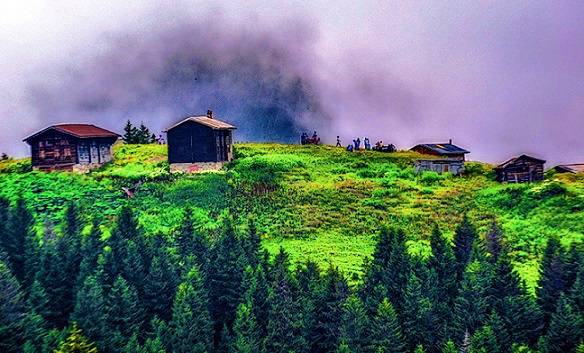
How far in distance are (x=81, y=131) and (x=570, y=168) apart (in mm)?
50880

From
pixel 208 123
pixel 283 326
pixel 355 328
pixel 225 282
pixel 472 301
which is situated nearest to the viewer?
pixel 355 328

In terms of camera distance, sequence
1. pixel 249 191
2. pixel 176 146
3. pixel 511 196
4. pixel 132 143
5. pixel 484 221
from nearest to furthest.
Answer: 1. pixel 484 221
2. pixel 511 196
3. pixel 249 191
4. pixel 176 146
5. pixel 132 143

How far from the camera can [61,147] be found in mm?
70188

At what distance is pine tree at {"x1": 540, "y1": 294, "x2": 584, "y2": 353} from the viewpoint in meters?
30.7

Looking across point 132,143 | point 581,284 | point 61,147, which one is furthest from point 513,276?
point 132,143

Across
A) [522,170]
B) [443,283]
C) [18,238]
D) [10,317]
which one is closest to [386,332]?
[443,283]

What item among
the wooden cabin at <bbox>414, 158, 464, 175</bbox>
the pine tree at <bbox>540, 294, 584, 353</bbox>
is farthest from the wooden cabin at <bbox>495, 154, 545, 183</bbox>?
the pine tree at <bbox>540, 294, 584, 353</bbox>

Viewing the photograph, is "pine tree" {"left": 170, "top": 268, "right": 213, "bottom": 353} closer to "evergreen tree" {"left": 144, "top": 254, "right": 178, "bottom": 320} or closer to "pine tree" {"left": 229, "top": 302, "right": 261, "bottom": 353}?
"pine tree" {"left": 229, "top": 302, "right": 261, "bottom": 353}

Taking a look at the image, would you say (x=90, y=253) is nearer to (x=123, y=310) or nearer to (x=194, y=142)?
(x=123, y=310)

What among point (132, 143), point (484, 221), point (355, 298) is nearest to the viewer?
point (355, 298)

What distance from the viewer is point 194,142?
228 feet

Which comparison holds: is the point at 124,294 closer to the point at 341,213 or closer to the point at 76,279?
the point at 76,279

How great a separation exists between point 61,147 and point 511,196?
44.1m

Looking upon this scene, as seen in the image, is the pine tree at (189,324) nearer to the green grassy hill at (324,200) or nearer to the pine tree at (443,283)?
the pine tree at (443,283)
